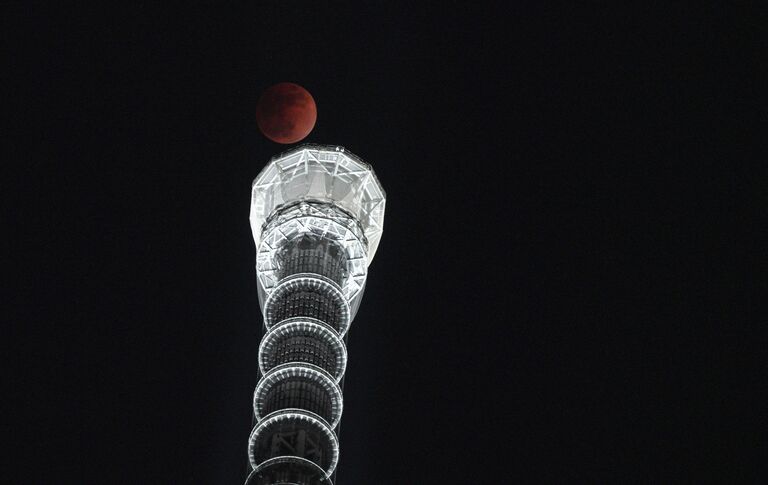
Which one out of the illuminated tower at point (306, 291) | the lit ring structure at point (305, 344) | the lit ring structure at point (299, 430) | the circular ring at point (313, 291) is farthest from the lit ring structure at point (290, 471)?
the circular ring at point (313, 291)

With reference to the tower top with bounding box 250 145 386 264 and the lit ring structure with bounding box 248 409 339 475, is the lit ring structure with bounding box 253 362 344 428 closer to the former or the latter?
the lit ring structure with bounding box 248 409 339 475

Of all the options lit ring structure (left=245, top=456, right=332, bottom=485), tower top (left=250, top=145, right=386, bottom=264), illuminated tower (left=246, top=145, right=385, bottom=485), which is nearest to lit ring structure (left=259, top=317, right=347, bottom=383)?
illuminated tower (left=246, top=145, right=385, bottom=485)

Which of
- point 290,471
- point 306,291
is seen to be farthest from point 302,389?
point 306,291

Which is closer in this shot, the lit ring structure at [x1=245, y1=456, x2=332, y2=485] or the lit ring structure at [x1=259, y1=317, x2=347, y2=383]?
the lit ring structure at [x1=245, y1=456, x2=332, y2=485]

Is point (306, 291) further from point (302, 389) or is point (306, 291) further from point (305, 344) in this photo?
point (302, 389)

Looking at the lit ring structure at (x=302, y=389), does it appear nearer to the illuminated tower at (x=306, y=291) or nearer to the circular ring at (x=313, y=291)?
the illuminated tower at (x=306, y=291)

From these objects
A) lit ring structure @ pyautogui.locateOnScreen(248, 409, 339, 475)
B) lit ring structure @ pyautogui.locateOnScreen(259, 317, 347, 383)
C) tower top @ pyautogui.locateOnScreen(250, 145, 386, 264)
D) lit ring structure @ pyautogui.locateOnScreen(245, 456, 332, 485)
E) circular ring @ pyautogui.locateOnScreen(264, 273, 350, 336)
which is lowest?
lit ring structure @ pyautogui.locateOnScreen(245, 456, 332, 485)

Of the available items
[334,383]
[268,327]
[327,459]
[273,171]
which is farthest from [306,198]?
[327,459]
